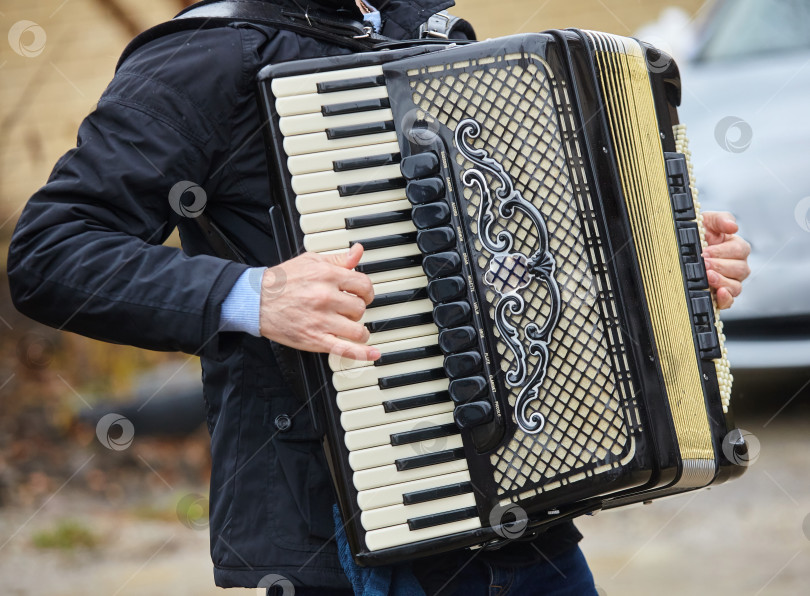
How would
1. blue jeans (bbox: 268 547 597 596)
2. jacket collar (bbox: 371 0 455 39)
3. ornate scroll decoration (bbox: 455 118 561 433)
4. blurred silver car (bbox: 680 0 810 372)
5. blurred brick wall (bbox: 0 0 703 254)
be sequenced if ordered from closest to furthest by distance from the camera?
1. ornate scroll decoration (bbox: 455 118 561 433)
2. blue jeans (bbox: 268 547 597 596)
3. jacket collar (bbox: 371 0 455 39)
4. blurred silver car (bbox: 680 0 810 372)
5. blurred brick wall (bbox: 0 0 703 254)

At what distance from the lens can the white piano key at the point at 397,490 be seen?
1469 millimetres

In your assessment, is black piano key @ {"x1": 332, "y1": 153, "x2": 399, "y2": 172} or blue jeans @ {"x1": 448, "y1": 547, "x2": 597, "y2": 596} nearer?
black piano key @ {"x1": 332, "y1": 153, "x2": 399, "y2": 172}

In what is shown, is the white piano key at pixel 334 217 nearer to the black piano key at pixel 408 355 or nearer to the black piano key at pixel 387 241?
the black piano key at pixel 387 241

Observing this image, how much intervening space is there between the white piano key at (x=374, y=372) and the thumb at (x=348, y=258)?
171 mm

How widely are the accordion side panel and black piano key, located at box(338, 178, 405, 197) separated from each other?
397 millimetres

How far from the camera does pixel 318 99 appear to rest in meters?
1.47

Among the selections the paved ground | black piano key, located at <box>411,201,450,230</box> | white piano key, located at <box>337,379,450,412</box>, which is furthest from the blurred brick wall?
white piano key, located at <box>337,379,450,412</box>

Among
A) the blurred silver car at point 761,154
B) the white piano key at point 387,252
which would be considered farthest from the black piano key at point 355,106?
the blurred silver car at point 761,154

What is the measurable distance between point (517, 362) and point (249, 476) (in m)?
0.50

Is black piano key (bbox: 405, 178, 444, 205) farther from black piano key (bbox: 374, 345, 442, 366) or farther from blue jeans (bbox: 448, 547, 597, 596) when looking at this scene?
blue jeans (bbox: 448, 547, 597, 596)

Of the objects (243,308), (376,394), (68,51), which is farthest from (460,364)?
(68,51)

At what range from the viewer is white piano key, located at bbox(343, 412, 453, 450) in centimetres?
146

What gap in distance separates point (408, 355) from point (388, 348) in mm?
35

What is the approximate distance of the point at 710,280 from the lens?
6.15ft
